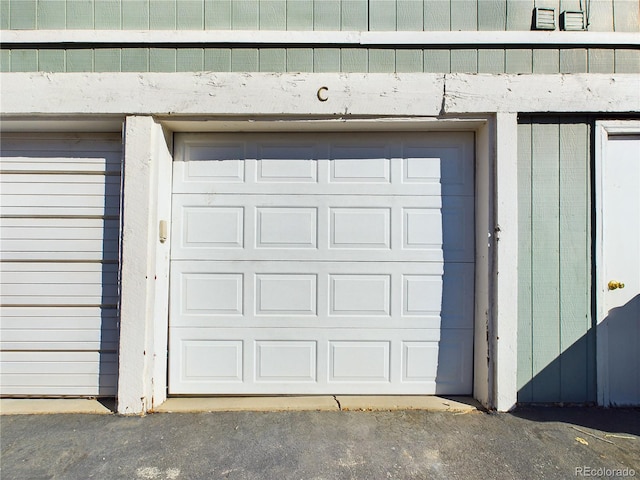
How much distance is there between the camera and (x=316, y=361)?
3.25 meters

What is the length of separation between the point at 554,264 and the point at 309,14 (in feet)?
9.92

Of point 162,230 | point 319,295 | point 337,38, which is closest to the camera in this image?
point 337,38

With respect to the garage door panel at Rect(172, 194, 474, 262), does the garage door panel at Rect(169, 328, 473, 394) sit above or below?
below

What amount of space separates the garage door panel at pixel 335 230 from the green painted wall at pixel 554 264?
0.54m

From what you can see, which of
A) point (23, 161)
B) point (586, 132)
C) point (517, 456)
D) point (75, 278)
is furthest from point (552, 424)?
point (23, 161)

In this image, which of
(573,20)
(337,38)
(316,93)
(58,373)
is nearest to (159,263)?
(58,373)

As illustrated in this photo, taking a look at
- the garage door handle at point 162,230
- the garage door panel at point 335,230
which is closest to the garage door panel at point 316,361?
the garage door panel at point 335,230

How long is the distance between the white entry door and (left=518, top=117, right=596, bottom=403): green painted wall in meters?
0.20

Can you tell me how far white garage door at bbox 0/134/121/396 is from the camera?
10.4ft

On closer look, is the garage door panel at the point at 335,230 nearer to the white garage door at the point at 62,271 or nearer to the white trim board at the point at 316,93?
the white garage door at the point at 62,271

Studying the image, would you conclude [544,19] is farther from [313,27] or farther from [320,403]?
[320,403]

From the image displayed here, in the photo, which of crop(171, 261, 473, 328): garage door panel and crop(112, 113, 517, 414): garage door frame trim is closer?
crop(112, 113, 517, 414): garage door frame trim

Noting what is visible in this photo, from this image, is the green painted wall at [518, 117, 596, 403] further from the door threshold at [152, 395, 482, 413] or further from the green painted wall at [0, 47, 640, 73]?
the door threshold at [152, 395, 482, 413]

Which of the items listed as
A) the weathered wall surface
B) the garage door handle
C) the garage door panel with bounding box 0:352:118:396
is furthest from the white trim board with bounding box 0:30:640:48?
the garage door panel with bounding box 0:352:118:396
